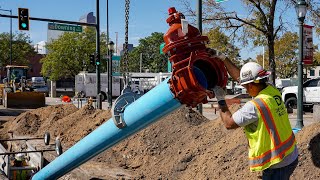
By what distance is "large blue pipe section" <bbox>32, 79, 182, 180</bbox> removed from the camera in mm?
3477

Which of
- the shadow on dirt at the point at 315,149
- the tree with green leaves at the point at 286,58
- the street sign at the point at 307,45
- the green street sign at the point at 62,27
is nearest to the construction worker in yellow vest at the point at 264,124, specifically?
the shadow on dirt at the point at 315,149

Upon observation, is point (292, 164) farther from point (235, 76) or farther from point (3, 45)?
point (3, 45)

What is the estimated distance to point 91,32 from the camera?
52656mm

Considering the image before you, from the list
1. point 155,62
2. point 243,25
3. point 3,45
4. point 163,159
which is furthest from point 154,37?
point 163,159

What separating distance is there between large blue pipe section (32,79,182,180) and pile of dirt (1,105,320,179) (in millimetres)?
2403

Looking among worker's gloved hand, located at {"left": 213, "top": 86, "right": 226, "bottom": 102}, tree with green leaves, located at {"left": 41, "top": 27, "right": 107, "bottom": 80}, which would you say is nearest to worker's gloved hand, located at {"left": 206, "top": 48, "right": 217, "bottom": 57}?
worker's gloved hand, located at {"left": 213, "top": 86, "right": 226, "bottom": 102}

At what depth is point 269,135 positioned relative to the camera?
11.3 ft

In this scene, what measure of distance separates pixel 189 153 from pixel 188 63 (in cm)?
456

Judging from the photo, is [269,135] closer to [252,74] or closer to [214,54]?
[252,74]

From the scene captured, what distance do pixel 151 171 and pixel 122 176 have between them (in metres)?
0.71

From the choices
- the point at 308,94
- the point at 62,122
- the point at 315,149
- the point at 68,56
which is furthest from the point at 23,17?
the point at 68,56

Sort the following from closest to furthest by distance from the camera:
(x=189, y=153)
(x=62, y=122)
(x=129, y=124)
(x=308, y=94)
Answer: (x=129, y=124) → (x=189, y=153) → (x=62, y=122) → (x=308, y=94)

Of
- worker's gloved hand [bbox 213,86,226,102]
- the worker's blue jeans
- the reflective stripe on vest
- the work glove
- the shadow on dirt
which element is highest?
the work glove

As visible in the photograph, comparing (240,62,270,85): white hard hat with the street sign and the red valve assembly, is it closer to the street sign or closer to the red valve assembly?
the red valve assembly
